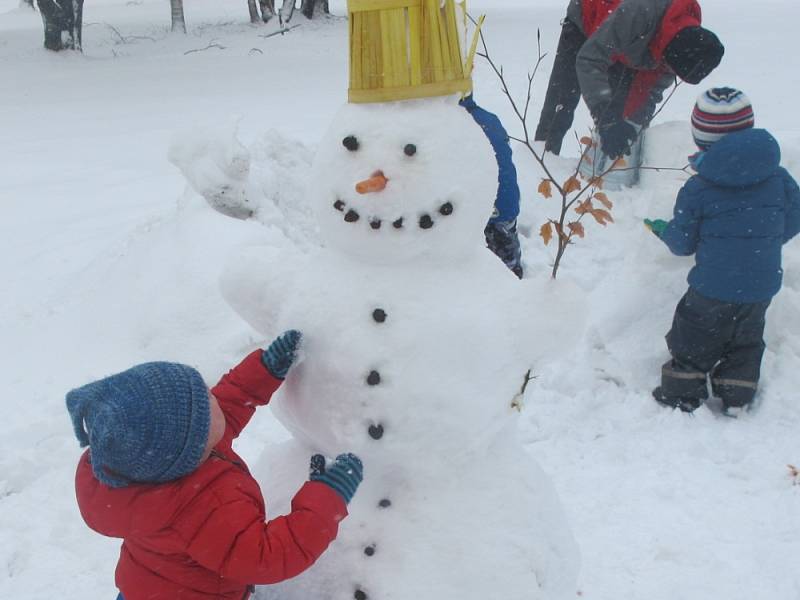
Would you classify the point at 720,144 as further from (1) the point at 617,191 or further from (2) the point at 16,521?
(2) the point at 16,521

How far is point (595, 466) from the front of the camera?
3209mm

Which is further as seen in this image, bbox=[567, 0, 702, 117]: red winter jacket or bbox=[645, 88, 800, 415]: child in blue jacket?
bbox=[567, 0, 702, 117]: red winter jacket

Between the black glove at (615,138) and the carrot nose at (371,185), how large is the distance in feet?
12.1

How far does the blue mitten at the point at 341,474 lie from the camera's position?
1648mm

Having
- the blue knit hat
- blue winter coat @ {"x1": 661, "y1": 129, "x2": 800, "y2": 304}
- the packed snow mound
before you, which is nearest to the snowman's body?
the blue knit hat

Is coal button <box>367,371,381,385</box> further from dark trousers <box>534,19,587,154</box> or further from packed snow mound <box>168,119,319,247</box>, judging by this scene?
dark trousers <box>534,19,587,154</box>

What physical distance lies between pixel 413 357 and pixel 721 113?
8.01ft

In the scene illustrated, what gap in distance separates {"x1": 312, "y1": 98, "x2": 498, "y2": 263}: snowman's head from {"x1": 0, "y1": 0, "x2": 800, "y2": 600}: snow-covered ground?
0.41 meters

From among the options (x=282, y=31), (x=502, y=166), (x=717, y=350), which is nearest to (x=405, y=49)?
(x=502, y=166)

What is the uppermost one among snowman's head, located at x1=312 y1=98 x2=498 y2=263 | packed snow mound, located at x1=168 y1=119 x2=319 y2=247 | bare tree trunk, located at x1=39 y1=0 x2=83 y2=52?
snowman's head, located at x1=312 y1=98 x2=498 y2=263

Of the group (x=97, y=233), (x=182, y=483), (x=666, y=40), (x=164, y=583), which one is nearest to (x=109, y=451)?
(x=182, y=483)

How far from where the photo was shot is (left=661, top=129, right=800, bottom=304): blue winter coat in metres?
3.22

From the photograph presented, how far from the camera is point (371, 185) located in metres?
1.63

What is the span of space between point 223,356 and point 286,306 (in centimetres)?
194
